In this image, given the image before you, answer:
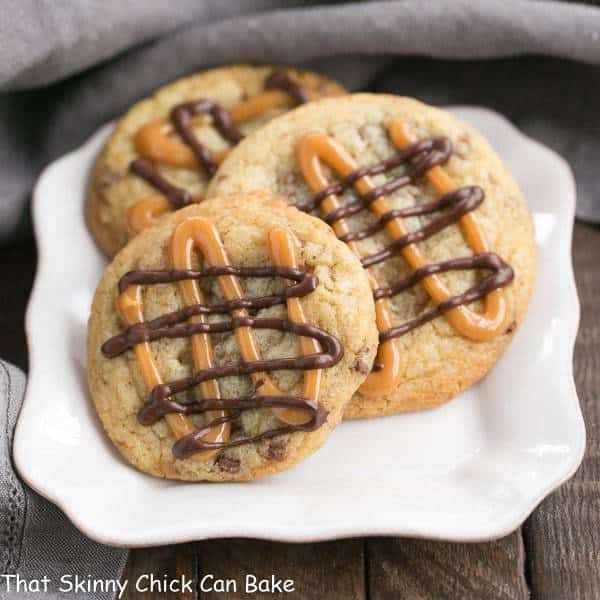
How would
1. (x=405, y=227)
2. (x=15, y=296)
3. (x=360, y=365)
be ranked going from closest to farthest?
(x=360, y=365)
(x=405, y=227)
(x=15, y=296)

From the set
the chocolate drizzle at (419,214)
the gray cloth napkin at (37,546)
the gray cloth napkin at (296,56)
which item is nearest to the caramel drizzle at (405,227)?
the chocolate drizzle at (419,214)

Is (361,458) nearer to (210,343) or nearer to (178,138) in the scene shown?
(210,343)

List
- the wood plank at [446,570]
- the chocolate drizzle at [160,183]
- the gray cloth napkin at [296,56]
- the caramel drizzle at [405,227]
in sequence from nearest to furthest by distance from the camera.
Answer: the wood plank at [446,570] < the caramel drizzle at [405,227] < the chocolate drizzle at [160,183] < the gray cloth napkin at [296,56]

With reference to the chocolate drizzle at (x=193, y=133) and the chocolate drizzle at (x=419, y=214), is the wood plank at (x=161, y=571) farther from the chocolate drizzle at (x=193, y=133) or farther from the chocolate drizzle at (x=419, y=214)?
the chocolate drizzle at (x=193, y=133)

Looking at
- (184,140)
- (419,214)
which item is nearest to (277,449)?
(419,214)

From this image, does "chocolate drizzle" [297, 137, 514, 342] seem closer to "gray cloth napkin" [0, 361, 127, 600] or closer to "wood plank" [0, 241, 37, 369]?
"gray cloth napkin" [0, 361, 127, 600]

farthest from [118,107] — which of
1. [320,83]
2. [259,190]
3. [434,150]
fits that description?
[434,150]

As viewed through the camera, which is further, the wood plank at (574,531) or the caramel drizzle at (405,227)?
the caramel drizzle at (405,227)
